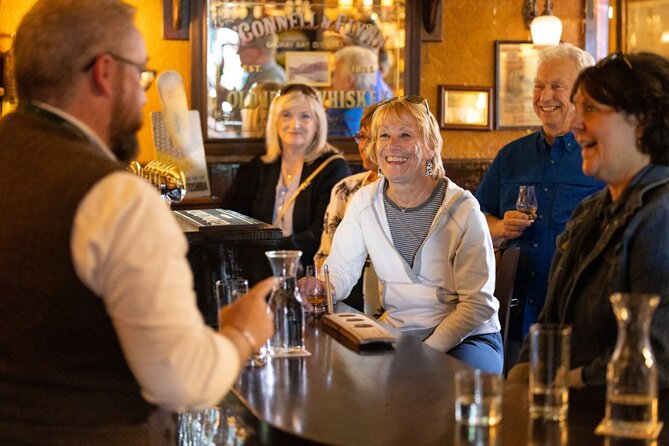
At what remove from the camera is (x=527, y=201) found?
13.5ft

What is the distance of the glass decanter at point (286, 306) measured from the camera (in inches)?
103

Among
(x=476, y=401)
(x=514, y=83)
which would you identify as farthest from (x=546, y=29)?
(x=476, y=401)

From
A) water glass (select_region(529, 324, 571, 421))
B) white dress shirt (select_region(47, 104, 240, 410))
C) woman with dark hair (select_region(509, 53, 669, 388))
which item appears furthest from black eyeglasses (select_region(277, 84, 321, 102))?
white dress shirt (select_region(47, 104, 240, 410))

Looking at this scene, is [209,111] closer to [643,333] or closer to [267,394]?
[267,394]

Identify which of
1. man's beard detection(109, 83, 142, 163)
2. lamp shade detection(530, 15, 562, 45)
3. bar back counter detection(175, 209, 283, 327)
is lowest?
bar back counter detection(175, 209, 283, 327)

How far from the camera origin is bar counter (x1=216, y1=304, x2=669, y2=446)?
202 centimetres

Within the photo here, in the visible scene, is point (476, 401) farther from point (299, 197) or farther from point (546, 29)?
point (546, 29)

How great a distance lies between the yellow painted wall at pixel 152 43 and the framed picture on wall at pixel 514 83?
6.77 feet

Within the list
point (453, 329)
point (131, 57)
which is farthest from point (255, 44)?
point (131, 57)

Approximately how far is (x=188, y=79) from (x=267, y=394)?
4.02 m

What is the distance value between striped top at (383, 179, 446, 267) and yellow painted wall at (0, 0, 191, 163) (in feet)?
8.76

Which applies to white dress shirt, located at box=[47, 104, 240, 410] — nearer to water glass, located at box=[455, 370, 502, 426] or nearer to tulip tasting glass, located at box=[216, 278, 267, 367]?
water glass, located at box=[455, 370, 502, 426]

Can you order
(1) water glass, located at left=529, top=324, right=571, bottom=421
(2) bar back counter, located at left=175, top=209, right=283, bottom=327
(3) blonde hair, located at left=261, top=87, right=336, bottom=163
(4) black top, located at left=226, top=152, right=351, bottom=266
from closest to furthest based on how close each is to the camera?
(1) water glass, located at left=529, top=324, right=571, bottom=421
(2) bar back counter, located at left=175, top=209, right=283, bottom=327
(4) black top, located at left=226, top=152, right=351, bottom=266
(3) blonde hair, located at left=261, top=87, right=336, bottom=163

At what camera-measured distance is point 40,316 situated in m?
1.80
